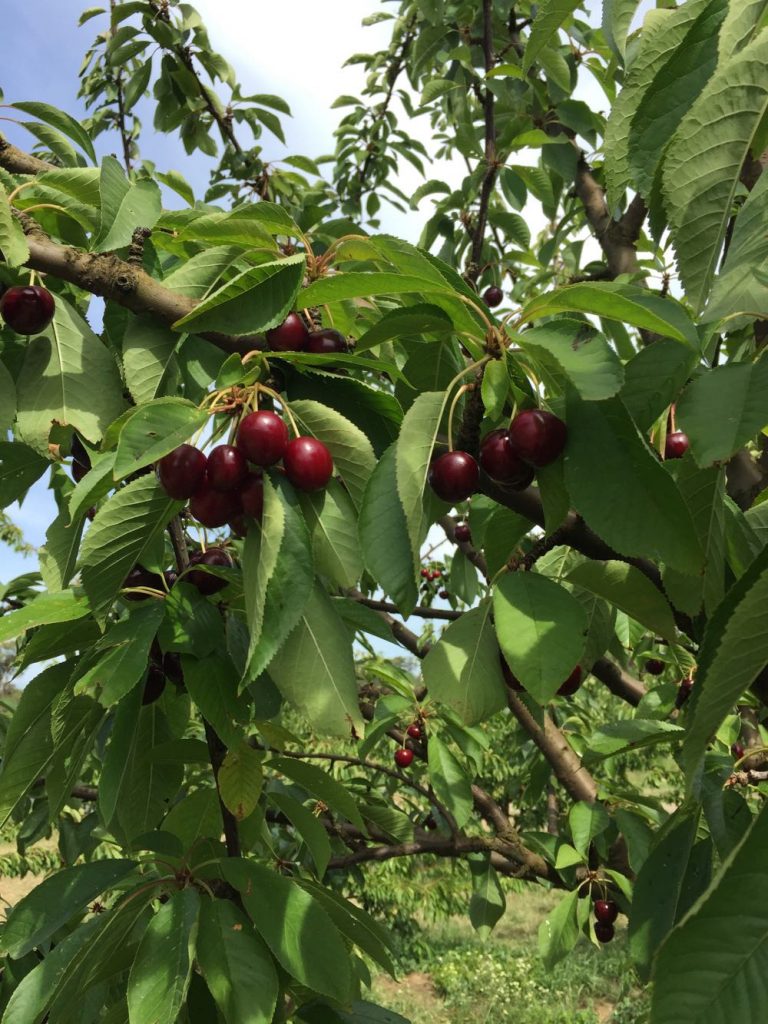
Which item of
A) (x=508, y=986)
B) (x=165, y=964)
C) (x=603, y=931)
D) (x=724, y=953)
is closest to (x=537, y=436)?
(x=724, y=953)

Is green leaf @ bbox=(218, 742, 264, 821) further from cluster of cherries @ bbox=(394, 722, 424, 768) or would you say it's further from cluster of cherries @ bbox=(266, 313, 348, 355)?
cluster of cherries @ bbox=(394, 722, 424, 768)

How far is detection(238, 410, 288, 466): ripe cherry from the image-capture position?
934 millimetres

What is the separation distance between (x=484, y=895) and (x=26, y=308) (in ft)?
9.82

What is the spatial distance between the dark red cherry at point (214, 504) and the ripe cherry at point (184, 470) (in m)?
0.01

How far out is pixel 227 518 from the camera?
3.36ft

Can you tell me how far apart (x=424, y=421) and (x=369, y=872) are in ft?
27.9

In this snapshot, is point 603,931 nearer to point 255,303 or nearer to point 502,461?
point 502,461

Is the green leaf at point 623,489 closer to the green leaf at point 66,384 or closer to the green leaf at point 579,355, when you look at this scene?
the green leaf at point 579,355

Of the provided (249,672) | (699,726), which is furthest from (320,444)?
(699,726)

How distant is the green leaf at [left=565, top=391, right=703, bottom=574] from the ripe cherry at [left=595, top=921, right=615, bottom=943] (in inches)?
103

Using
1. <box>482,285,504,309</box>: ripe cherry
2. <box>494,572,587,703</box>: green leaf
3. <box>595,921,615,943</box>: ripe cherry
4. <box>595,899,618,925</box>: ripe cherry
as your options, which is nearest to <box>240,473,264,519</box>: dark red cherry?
<box>494,572,587,703</box>: green leaf

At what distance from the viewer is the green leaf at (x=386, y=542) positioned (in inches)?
35.4

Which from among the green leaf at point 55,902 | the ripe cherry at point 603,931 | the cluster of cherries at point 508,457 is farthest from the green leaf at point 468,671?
the ripe cherry at point 603,931

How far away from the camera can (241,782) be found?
55.8 inches
